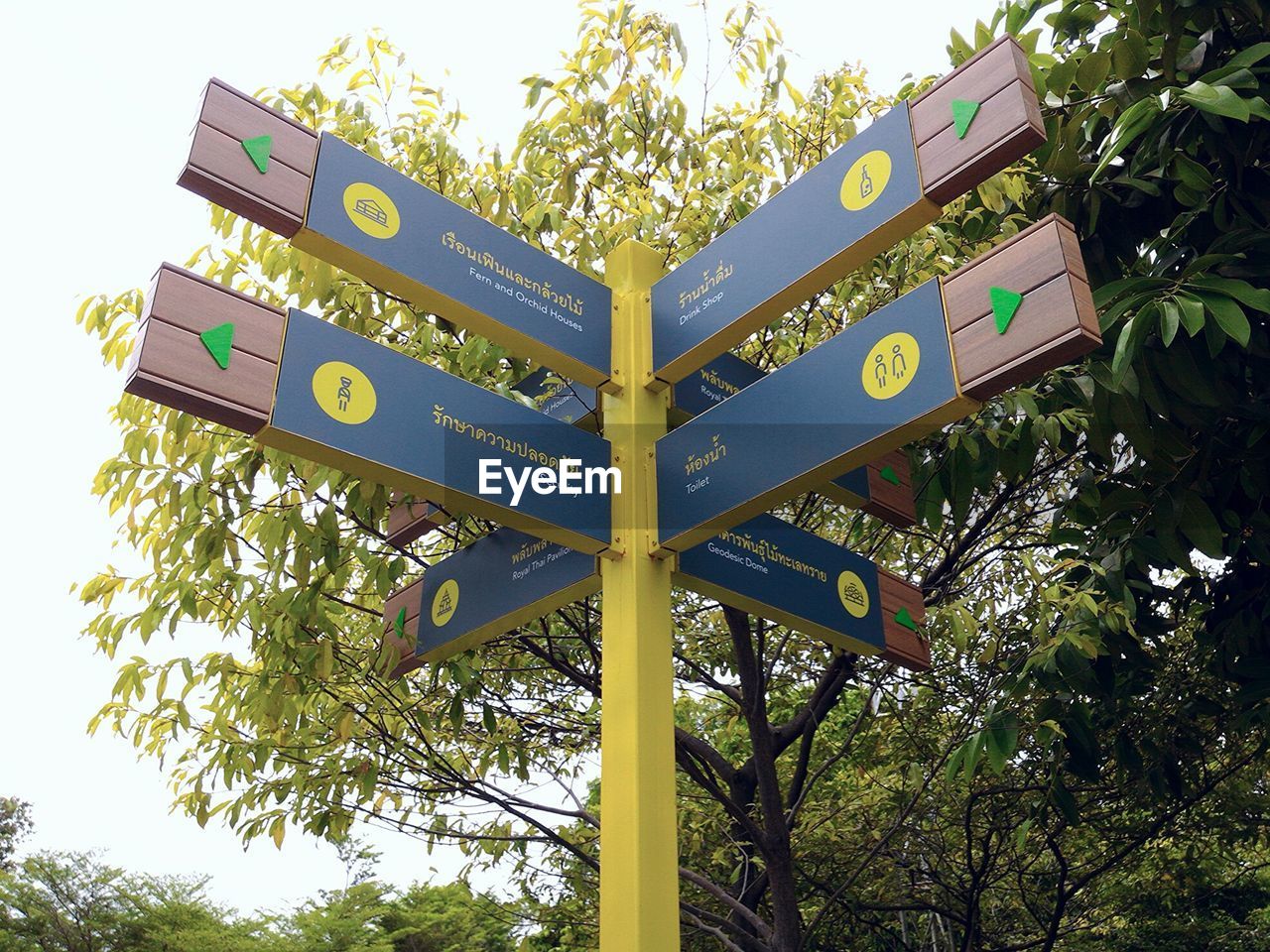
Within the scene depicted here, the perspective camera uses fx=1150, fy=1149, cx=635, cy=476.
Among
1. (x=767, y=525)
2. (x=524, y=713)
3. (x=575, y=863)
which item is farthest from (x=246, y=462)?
(x=575, y=863)

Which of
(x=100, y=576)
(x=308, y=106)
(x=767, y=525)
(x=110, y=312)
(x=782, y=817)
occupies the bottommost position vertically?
(x=782, y=817)

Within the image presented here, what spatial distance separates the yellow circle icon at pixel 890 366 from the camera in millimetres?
2742

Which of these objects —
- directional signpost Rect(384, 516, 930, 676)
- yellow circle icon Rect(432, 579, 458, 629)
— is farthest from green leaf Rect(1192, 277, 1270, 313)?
yellow circle icon Rect(432, 579, 458, 629)

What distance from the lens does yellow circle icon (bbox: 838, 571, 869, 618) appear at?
140 inches

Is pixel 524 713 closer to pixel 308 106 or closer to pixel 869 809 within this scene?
pixel 869 809

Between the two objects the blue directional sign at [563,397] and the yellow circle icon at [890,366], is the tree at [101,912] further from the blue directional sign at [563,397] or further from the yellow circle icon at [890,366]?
the yellow circle icon at [890,366]

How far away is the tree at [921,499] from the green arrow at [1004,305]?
2.26 feet

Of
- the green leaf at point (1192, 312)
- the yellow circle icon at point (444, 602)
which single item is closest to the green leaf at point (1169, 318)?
the green leaf at point (1192, 312)

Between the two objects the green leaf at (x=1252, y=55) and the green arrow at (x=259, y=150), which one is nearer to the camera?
the green arrow at (x=259, y=150)

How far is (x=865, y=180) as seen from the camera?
9.68ft

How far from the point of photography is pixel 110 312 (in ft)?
14.8

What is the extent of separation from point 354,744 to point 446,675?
577mm

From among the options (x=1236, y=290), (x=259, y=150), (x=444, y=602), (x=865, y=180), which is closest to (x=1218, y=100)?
(x=1236, y=290)

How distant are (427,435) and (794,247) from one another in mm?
1094
